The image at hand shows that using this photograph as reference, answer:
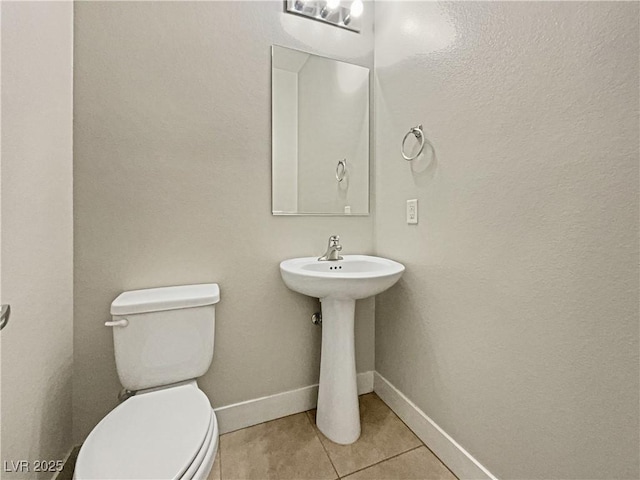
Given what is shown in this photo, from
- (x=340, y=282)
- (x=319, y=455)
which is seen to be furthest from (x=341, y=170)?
(x=319, y=455)

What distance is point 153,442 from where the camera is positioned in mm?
767

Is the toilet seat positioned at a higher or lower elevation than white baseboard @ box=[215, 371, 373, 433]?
higher

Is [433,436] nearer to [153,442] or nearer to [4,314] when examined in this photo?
[153,442]

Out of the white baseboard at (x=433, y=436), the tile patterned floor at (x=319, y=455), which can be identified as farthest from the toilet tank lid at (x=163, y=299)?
the white baseboard at (x=433, y=436)

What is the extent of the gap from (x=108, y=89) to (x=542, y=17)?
5.18 ft

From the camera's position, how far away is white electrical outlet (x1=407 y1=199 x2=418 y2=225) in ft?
4.28

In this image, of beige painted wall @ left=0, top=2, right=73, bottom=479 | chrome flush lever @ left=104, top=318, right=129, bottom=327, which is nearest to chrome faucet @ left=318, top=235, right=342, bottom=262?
chrome flush lever @ left=104, top=318, right=129, bottom=327

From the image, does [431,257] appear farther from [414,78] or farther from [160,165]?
[160,165]

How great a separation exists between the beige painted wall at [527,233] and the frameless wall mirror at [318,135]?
34 cm

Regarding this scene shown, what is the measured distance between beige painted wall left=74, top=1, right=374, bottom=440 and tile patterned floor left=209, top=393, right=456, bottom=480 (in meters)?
0.19

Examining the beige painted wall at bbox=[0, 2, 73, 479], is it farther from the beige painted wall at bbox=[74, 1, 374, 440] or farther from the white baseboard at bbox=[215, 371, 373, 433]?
the white baseboard at bbox=[215, 371, 373, 433]

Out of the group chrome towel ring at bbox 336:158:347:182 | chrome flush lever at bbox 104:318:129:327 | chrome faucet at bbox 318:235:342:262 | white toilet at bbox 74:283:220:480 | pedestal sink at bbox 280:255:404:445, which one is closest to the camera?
white toilet at bbox 74:283:220:480

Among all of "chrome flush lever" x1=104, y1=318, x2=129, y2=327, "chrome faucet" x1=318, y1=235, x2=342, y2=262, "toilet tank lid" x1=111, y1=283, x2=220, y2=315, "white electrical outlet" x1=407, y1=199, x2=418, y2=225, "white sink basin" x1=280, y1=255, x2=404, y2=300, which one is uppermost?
"white electrical outlet" x1=407, y1=199, x2=418, y2=225

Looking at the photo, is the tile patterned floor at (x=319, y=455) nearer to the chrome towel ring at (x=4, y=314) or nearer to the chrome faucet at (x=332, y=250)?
the chrome faucet at (x=332, y=250)
